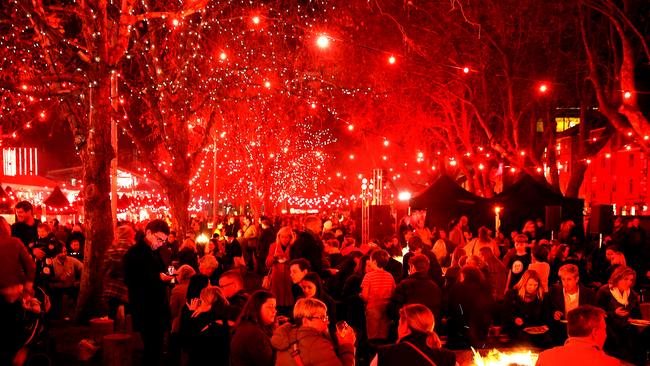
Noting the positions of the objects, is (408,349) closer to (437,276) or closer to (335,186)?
(437,276)

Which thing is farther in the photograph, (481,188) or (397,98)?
(481,188)

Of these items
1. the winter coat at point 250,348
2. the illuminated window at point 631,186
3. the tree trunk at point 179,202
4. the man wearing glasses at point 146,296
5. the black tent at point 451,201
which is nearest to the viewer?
the winter coat at point 250,348

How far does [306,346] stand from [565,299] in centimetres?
447

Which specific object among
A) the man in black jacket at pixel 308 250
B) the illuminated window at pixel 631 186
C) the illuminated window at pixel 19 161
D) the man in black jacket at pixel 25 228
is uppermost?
the illuminated window at pixel 19 161

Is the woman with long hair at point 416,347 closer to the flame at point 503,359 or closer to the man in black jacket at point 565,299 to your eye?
the flame at point 503,359

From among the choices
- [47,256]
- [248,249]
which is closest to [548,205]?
[248,249]

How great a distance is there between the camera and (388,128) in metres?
39.8

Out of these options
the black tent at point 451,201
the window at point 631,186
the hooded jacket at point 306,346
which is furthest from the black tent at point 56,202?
the window at point 631,186

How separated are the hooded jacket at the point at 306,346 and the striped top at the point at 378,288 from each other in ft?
11.5

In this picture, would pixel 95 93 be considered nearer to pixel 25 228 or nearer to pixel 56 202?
pixel 25 228

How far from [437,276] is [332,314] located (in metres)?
3.52

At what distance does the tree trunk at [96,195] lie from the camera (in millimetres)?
11305

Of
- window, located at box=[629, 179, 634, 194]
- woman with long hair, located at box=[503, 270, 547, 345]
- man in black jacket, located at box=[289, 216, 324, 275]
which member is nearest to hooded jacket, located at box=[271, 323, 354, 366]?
woman with long hair, located at box=[503, 270, 547, 345]

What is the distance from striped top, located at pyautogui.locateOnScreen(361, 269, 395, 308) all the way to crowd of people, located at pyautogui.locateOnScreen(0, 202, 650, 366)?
0.01 metres
